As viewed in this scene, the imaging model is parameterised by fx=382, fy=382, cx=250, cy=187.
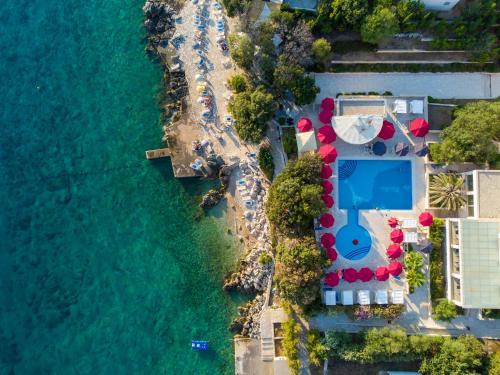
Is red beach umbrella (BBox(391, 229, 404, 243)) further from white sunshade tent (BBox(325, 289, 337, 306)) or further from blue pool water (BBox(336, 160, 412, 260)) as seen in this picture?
white sunshade tent (BBox(325, 289, 337, 306))

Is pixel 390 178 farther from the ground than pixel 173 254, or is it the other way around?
pixel 390 178

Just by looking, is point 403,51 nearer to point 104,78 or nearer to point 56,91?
point 104,78

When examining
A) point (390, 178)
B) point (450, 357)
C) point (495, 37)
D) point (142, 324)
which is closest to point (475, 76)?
point (495, 37)

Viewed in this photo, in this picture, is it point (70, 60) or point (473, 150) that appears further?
point (70, 60)

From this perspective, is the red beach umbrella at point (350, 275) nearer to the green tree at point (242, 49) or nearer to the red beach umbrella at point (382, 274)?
the red beach umbrella at point (382, 274)

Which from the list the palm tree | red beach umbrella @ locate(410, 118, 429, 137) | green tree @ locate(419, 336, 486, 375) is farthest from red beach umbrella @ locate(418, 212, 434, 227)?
green tree @ locate(419, 336, 486, 375)

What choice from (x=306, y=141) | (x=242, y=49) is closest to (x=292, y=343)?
(x=306, y=141)
